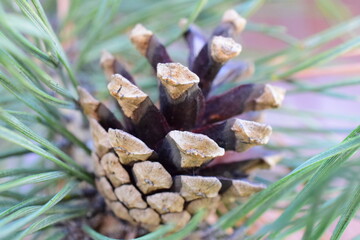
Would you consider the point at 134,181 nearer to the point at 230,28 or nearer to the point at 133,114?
the point at 133,114

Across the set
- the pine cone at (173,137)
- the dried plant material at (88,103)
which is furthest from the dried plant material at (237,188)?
the dried plant material at (88,103)

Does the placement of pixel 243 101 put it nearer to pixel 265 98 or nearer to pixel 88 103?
pixel 265 98

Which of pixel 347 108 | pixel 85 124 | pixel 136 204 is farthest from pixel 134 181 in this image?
pixel 347 108

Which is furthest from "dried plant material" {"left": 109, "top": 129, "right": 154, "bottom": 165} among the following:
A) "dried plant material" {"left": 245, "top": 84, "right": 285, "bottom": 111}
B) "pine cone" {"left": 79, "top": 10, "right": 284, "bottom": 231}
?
"dried plant material" {"left": 245, "top": 84, "right": 285, "bottom": 111}

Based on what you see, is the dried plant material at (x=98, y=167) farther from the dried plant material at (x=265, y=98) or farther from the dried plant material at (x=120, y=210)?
the dried plant material at (x=265, y=98)

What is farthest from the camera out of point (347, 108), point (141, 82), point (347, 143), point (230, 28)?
point (347, 108)

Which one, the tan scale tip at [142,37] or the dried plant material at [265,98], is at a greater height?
the tan scale tip at [142,37]

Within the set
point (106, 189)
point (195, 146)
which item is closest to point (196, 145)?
point (195, 146)
